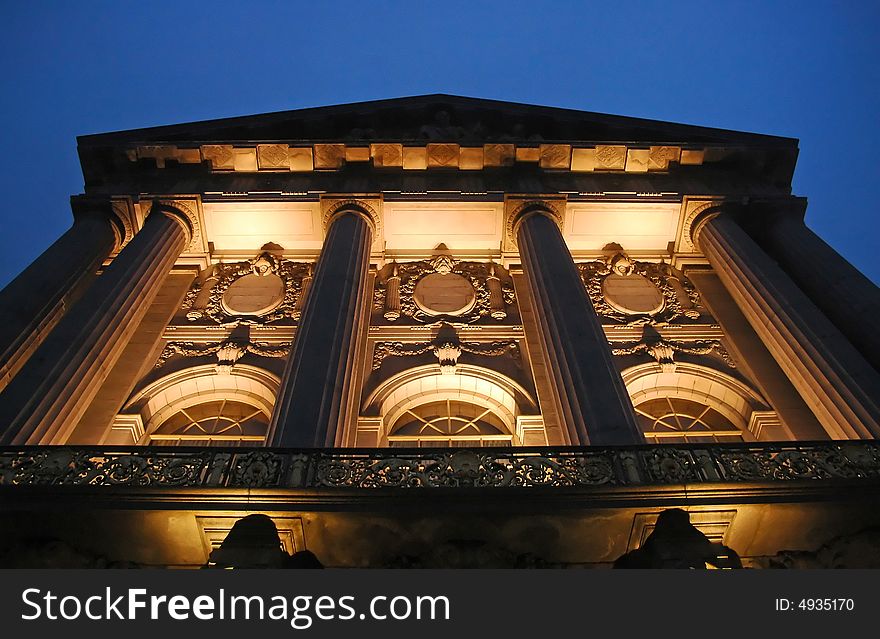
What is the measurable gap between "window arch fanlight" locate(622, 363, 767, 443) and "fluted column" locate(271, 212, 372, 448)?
6.04m

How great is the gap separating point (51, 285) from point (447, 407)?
28.2 feet

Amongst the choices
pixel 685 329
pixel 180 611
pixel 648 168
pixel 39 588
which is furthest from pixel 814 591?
pixel 648 168

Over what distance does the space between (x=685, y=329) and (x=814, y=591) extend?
1072 centimetres

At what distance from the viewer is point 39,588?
725 centimetres

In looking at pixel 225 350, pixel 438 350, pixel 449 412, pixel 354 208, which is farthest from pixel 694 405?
pixel 225 350

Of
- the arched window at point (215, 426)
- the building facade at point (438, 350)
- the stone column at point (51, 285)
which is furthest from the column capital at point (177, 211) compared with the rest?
the arched window at point (215, 426)

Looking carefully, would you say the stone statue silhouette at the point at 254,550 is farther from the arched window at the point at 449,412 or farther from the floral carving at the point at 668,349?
the floral carving at the point at 668,349

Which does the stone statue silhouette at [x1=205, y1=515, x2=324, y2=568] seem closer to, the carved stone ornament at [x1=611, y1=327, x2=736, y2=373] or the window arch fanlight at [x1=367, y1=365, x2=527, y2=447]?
the window arch fanlight at [x1=367, y1=365, x2=527, y2=447]

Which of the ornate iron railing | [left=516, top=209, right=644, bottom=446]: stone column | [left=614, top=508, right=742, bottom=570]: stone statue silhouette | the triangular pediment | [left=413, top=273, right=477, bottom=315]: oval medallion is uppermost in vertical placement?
the triangular pediment

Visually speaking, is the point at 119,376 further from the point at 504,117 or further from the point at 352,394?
the point at 504,117

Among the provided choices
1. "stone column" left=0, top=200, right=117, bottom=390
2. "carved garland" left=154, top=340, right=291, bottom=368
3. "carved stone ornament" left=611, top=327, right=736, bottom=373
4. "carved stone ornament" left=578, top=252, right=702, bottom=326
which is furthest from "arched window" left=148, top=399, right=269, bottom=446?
"carved stone ornament" left=578, top=252, right=702, bottom=326

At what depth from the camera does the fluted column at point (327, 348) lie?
11703 millimetres

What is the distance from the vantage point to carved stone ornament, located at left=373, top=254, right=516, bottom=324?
712 inches

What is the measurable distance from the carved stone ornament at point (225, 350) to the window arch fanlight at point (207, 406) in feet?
0.92
